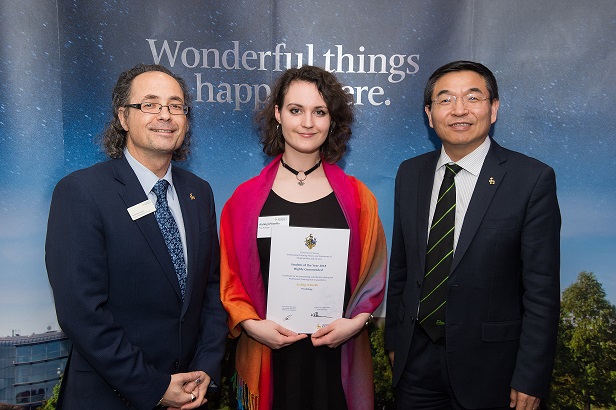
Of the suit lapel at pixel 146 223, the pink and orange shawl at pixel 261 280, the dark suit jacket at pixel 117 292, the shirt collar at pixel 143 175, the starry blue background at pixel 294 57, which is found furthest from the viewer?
the starry blue background at pixel 294 57

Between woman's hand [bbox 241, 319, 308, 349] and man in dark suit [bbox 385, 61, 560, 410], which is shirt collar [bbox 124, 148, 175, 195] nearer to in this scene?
woman's hand [bbox 241, 319, 308, 349]

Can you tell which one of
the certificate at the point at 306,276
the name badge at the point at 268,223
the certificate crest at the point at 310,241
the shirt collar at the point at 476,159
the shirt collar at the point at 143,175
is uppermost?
the shirt collar at the point at 476,159

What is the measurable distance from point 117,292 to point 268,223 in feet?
2.39

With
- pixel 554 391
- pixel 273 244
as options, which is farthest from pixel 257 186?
pixel 554 391

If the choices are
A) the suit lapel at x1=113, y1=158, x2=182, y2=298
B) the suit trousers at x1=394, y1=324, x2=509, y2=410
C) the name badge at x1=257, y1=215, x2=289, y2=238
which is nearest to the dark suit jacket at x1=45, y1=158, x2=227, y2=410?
the suit lapel at x1=113, y1=158, x2=182, y2=298

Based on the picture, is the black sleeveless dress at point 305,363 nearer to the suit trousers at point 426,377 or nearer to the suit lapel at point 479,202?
the suit trousers at point 426,377

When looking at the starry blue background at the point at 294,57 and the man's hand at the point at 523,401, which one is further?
the starry blue background at the point at 294,57

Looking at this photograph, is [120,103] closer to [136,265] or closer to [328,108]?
[136,265]

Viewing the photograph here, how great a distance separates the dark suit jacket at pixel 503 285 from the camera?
83.6 inches

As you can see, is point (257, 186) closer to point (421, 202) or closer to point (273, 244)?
point (273, 244)

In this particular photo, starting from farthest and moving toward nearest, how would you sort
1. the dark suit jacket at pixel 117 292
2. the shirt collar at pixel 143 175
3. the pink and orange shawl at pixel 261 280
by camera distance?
1. the pink and orange shawl at pixel 261 280
2. the shirt collar at pixel 143 175
3. the dark suit jacket at pixel 117 292

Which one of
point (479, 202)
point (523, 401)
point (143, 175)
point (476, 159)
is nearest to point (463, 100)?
point (476, 159)

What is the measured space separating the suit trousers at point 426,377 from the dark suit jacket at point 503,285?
6cm

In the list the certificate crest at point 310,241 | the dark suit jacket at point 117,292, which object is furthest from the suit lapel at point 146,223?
the certificate crest at point 310,241
